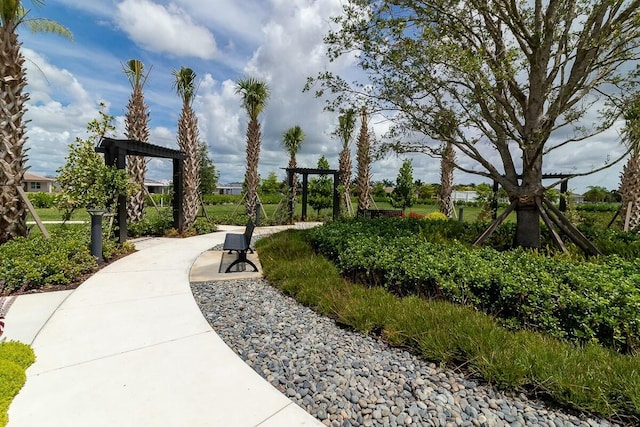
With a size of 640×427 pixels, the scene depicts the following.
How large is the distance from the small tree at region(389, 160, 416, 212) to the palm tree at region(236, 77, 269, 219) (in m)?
7.49

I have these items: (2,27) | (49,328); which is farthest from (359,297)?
(2,27)

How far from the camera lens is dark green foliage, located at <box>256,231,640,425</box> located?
7.25ft

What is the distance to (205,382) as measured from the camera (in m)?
2.46

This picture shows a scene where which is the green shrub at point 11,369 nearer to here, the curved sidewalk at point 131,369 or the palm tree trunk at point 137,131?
the curved sidewalk at point 131,369

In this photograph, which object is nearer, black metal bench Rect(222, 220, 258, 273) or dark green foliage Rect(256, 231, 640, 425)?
dark green foliage Rect(256, 231, 640, 425)

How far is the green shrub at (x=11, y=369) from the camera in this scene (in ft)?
6.78

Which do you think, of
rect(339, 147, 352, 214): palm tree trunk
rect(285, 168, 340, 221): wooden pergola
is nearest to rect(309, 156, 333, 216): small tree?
rect(339, 147, 352, 214): palm tree trunk

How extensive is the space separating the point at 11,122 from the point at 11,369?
553cm

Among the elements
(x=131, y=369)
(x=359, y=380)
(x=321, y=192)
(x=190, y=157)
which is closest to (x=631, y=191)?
(x=321, y=192)

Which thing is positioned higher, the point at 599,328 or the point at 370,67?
the point at 370,67

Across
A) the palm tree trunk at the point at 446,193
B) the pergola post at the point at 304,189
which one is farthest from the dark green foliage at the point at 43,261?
the palm tree trunk at the point at 446,193

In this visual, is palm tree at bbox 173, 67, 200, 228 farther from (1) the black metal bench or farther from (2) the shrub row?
(2) the shrub row

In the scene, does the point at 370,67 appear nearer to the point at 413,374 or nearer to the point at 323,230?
the point at 323,230

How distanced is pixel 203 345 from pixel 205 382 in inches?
25.1
